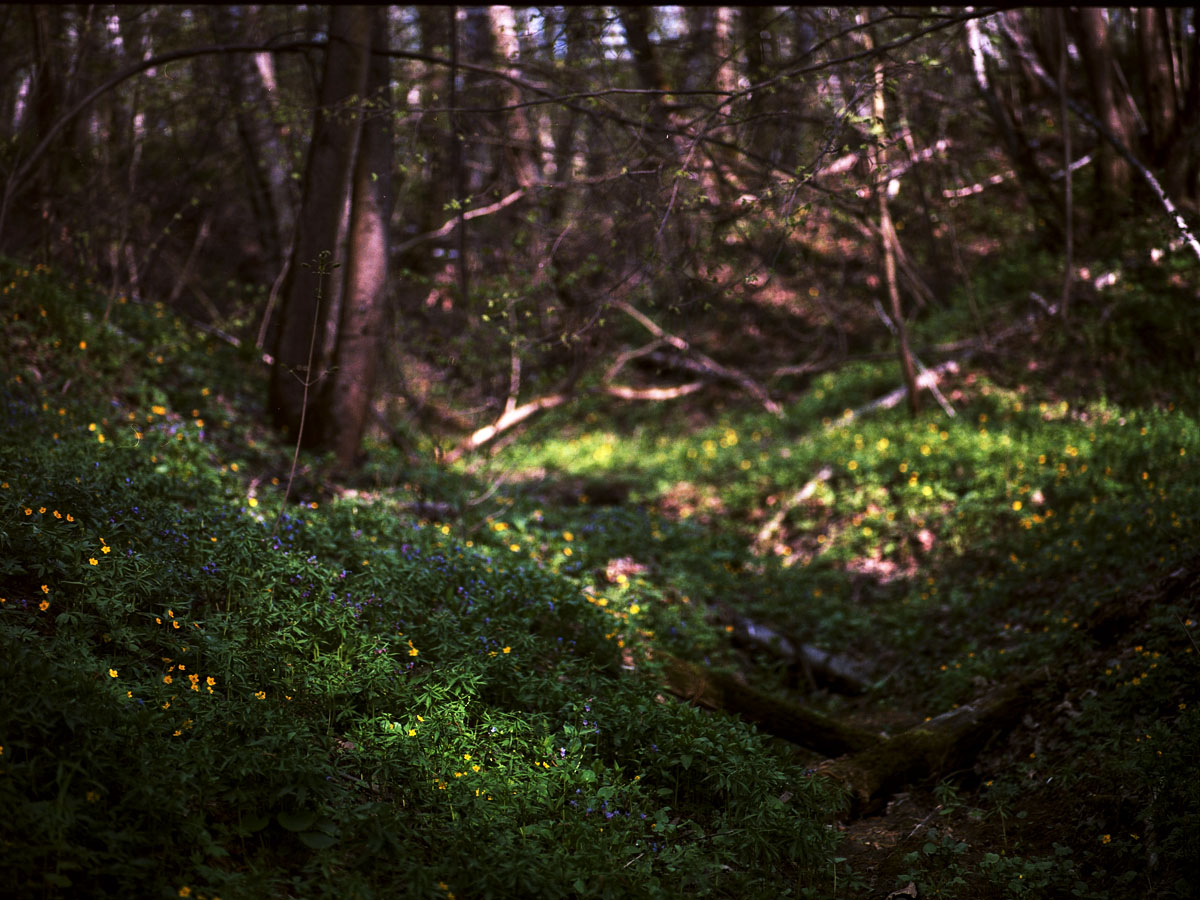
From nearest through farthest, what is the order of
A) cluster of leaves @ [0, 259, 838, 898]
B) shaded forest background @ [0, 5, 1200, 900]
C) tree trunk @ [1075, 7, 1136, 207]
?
cluster of leaves @ [0, 259, 838, 898], shaded forest background @ [0, 5, 1200, 900], tree trunk @ [1075, 7, 1136, 207]

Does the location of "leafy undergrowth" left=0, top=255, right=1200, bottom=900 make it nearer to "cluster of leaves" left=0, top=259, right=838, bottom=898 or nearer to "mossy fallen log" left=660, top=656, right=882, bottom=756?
"cluster of leaves" left=0, top=259, right=838, bottom=898

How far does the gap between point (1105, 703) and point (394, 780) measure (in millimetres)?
3644

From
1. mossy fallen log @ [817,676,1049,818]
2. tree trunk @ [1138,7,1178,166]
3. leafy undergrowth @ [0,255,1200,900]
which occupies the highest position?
tree trunk @ [1138,7,1178,166]

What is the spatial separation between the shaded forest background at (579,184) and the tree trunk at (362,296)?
3 centimetres

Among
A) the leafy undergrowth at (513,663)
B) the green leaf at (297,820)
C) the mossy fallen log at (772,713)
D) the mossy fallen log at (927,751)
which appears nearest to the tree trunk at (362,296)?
the leafy undergrowth at (513,663)

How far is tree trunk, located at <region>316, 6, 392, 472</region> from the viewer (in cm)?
812

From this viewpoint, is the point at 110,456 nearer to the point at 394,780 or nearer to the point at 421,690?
the point at 421,690

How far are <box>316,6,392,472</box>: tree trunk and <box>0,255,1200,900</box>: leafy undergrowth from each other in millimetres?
600

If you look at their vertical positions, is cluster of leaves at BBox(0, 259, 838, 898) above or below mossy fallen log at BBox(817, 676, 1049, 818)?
above

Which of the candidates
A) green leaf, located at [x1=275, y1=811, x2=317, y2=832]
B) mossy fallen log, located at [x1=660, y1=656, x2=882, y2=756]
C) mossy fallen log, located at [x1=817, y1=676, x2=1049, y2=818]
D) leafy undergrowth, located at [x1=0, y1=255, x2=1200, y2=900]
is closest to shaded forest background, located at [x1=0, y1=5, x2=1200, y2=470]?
leafy undergrowth, located at [x1=0, y1=255, x2=1200, y2=900]

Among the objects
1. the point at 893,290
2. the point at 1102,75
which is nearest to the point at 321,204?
the point at 893,290

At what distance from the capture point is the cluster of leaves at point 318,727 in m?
2.79

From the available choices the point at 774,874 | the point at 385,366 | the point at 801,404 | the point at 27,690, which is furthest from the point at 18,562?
the point at 801,404

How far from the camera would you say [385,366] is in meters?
10.1
